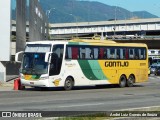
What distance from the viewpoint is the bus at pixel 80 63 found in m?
28.9

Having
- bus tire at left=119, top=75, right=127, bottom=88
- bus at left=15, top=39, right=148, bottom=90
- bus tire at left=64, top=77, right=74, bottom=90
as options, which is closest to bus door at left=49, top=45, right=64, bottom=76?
bus at left=15, top=39, right=148, bottom=90

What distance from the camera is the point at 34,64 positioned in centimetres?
2906

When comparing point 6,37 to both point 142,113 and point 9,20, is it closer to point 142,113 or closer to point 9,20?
point 9,20

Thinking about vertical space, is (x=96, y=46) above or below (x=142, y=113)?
above

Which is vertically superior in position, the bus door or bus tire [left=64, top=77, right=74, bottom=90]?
the bus door

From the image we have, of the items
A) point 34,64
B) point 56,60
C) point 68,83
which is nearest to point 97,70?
point 68,83

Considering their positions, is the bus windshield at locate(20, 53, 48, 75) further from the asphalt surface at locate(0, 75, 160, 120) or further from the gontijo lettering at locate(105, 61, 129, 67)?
the gontijo lettering at locate(105, 61, 129, 67)

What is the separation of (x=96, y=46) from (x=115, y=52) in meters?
2.15

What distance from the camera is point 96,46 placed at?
32.5m

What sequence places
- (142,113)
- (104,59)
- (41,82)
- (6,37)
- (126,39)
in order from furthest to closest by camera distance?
(126,39) < (6,37) < (104,59) < (41,82) < (142,113)

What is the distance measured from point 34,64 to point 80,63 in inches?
133

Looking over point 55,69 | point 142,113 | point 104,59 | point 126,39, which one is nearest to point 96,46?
point 104,59

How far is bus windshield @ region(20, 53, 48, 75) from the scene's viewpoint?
28812 millimetres

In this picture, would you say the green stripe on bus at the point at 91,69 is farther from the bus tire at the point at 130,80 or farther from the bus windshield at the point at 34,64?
the bus tire at the point at 130,80
